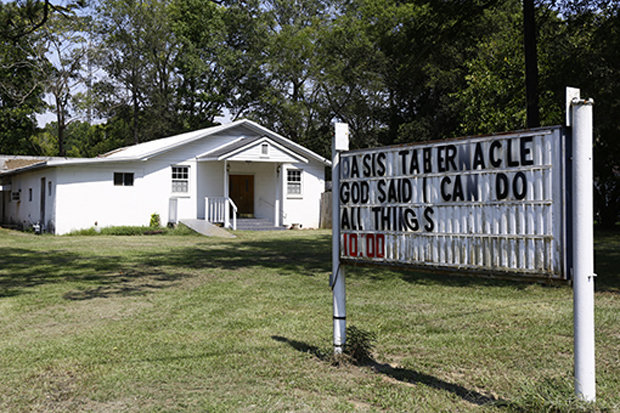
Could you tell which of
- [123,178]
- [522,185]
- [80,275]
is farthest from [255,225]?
[522,185]

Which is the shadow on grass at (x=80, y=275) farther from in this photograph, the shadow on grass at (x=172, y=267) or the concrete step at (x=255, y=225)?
the concrete step at (x=255, y=225)

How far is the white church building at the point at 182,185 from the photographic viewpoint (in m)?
24.8

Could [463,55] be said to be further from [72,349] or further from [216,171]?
[72,349]

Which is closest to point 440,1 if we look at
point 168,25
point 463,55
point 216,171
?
point 216,171

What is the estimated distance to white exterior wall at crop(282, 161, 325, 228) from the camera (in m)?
28.3

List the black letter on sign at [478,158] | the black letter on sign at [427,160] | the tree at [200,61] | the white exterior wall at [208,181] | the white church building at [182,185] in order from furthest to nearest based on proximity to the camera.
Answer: the tree at [200,61], the white exterior wall at [208,181], the white church building at [182,185], the black letter on sign at [427,160], the black letter on sign at [478,158]

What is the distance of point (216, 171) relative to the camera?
2781 cm

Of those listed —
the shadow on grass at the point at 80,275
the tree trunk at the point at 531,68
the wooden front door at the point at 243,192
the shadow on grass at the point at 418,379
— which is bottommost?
the shadow on grass at the point at 418,379

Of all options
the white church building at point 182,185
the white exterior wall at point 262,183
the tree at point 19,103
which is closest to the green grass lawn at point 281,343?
the white church building at point 182,185

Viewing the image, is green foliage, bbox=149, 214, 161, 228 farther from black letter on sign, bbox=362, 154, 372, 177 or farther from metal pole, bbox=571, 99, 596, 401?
metal pole, bbox=571, 99, 596, 401

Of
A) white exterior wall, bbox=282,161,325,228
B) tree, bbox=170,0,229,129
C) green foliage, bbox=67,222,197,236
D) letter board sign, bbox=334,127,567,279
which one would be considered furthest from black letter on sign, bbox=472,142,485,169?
tree, bbox=170,0,229,129

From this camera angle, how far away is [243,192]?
29.7 meters

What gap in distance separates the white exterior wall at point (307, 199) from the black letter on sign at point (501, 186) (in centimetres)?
2354

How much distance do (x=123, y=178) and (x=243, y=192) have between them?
243 inches
